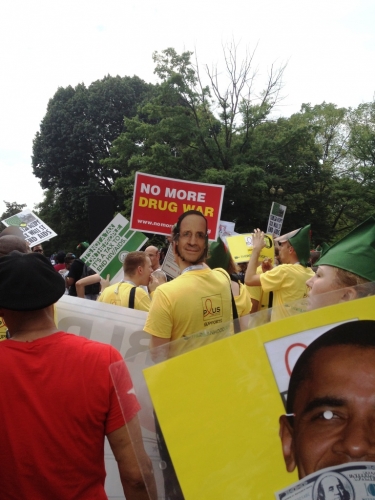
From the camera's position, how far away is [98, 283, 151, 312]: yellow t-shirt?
14.4ft

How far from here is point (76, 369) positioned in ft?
5.98

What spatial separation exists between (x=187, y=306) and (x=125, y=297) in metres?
1.59

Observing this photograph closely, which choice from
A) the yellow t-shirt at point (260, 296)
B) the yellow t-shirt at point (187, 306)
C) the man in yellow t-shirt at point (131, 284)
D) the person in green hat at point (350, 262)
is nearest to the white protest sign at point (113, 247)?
the man in yellow t-shirt at point (131, 284)

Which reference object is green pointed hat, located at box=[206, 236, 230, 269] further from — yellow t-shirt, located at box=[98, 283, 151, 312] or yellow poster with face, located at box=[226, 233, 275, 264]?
yellow poster with face, located at box=[226, 233, 275, 264]

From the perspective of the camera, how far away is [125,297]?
14.6 feet

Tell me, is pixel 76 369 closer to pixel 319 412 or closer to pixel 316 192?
pixel 319 412

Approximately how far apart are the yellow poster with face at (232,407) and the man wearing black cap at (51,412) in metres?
0.64

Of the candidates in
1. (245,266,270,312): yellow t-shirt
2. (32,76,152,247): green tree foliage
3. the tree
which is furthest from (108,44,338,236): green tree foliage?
(245,266,270,312): yellow t-shirt

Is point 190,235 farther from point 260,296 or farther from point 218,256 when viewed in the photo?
point 260,296

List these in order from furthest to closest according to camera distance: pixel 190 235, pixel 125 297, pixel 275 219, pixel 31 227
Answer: pixel 275 219, pixel 31 227, pixel 125 297, pixel 190 235

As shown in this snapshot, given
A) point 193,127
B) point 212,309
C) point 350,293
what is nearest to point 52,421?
point 350,293

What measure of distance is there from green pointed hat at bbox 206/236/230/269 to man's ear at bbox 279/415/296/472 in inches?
134

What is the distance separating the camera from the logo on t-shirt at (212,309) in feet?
9.97

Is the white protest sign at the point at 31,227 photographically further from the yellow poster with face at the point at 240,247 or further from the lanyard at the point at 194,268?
the lanyard at the point at 194,268
